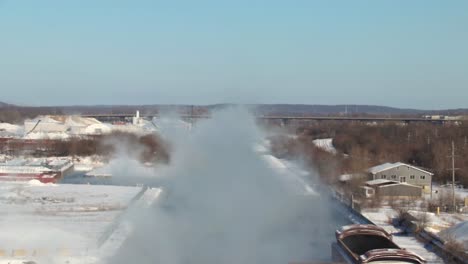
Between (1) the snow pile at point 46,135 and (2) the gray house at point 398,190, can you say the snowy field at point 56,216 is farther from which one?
(1) the snow pile at point 46,135

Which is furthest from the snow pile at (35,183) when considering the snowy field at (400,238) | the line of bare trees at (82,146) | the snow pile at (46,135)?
the snow pile at (46,135)

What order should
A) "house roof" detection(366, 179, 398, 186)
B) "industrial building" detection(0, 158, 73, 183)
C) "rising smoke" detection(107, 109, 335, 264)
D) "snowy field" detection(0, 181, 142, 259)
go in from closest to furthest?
"rising smoke" detection(107, 109, 335, 264) → "snowy field" detection(0, 181, 142, 259) → "house roof" detection(366, 179, 398, 186) → "industrial building" detection(0, 158, 73, 183)

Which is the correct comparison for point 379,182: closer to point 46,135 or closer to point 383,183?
point 383,183

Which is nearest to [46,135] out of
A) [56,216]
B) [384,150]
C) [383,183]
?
[384,150]

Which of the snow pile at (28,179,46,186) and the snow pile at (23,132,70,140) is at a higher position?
the snow pile at (23,132,70,140)

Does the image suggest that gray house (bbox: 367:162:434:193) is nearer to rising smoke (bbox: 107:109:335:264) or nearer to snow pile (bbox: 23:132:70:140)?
rising smoke (bbox: 107:109:335:264)

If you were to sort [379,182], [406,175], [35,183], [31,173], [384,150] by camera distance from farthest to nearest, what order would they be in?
[384,150] < [31,173] < [35,183] < [406,175] < [379,182]

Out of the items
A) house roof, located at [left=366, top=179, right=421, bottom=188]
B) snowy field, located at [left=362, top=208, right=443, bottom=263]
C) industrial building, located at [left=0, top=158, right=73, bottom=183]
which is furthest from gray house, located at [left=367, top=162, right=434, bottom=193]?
industrial building, located at [left=0, top=158, right=73, bottom=183]
